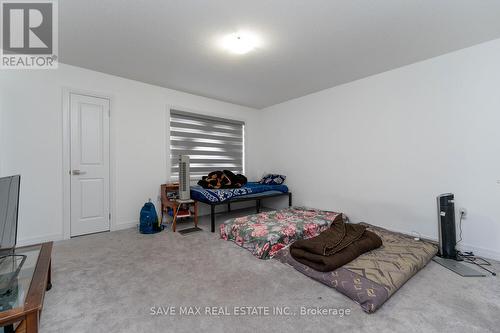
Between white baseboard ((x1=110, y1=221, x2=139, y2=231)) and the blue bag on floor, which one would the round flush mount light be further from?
white baseboard ((x1=110, y1=221, x2=139, y2=231))

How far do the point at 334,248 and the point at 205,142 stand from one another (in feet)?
11.2

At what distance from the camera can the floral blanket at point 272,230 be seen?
2.76m

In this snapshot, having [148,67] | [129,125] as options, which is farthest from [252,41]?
[129,125]

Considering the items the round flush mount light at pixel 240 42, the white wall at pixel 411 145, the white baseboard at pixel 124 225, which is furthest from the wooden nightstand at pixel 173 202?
the round flush mount light at pixel 240 42

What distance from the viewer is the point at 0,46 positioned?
2.69m

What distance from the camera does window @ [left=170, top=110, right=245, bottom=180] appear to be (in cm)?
441

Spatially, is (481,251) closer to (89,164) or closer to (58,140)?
(89,164)

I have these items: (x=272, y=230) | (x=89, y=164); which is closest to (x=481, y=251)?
(x=272, y=230)

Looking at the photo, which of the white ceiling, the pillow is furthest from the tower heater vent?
the pillow

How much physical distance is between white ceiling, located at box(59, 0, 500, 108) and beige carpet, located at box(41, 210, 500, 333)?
2.58 m

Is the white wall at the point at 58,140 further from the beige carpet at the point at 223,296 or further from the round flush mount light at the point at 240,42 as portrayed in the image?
the round flush mount light at the point at 240,42

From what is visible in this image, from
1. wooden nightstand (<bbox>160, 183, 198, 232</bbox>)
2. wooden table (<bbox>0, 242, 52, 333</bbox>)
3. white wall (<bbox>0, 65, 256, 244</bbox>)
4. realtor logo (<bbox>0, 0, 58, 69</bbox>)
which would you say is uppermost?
realtor logo (<bbox>0, 0, 58, 69</bbox>)

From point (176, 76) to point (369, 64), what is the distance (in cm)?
299

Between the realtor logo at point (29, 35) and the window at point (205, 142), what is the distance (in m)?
1.91
